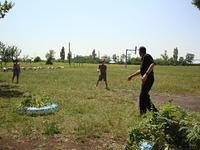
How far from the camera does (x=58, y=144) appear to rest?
4688 millimetres

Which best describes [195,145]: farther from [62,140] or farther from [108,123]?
[108,123]

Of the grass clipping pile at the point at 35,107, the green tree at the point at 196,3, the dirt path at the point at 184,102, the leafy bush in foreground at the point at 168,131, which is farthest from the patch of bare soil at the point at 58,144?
the green tree at the point at 196,3

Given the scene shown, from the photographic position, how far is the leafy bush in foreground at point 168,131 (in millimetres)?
2828

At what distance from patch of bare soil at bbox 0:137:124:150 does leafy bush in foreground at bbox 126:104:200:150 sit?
138cm

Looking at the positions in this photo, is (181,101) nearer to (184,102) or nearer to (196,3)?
(184,102)

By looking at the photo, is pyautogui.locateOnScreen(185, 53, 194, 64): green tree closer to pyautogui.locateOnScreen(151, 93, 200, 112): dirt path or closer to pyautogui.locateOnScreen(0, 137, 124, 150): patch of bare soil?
pyautogui.locateOnScreen(151, 93, 200, 112): dirt path

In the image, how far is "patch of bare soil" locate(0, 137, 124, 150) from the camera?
178 inches

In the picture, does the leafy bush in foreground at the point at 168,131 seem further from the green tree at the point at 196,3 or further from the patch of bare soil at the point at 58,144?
the green tree at the point at 196,3

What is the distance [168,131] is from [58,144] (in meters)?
2.54

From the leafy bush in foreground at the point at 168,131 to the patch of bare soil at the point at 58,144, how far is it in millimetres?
1382

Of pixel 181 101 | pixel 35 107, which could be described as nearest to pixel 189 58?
pixel 181 101

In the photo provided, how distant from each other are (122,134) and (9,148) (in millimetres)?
2469

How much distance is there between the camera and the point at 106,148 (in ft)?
14.8

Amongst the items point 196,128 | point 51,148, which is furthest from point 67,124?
point 196,128
